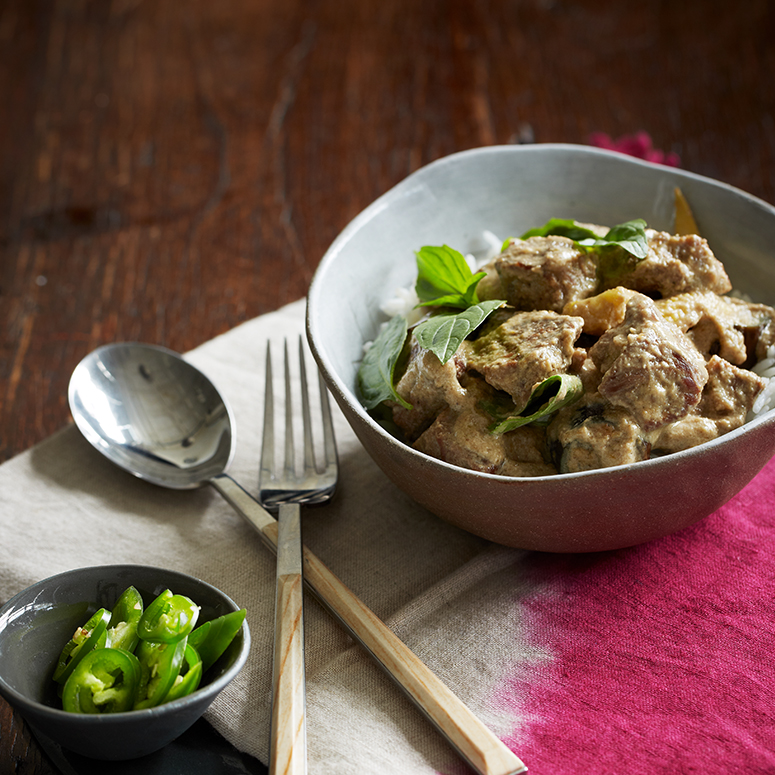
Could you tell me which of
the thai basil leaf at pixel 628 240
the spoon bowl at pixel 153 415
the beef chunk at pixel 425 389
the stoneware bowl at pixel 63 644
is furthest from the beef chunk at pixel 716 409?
the spoon bowl at pixel 153 415

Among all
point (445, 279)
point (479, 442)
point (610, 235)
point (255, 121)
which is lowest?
point (255, 121)

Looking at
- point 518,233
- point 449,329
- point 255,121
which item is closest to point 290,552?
point 449,329

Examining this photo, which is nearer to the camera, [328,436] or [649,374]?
[649,374]

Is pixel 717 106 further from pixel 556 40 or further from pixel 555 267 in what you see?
pixel 555 267

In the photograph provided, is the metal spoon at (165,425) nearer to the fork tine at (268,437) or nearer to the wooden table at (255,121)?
the fork tine at (268,437)

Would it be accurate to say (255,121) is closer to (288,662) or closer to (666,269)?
(666,269)

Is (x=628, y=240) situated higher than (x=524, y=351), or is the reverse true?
(x=628, y=240)

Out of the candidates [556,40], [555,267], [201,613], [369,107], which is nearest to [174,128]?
[369,107]
